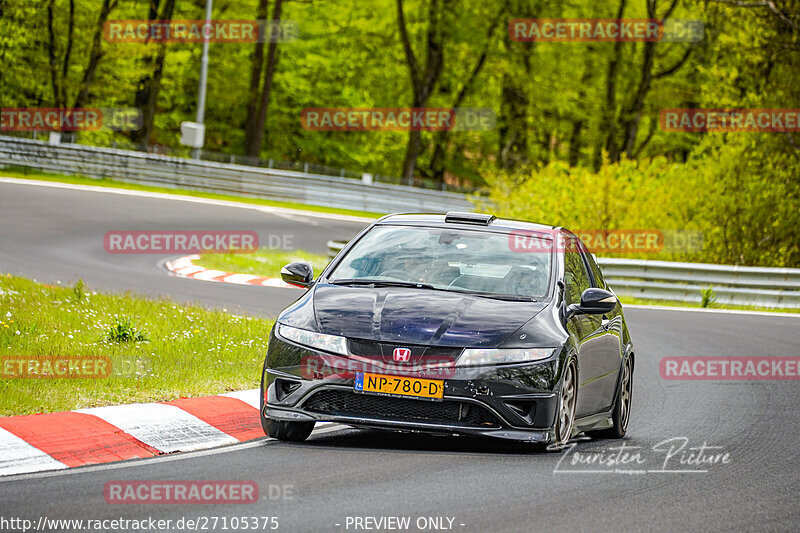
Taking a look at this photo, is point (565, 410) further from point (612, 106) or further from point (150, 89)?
point (612, 106)

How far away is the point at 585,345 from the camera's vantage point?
28.8 ft

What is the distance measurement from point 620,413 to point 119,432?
3.88 m

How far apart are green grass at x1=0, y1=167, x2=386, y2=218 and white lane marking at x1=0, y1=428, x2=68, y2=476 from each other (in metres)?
30.8

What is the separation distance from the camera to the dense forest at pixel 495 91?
2833 cm

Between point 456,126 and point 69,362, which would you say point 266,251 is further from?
point 456,126

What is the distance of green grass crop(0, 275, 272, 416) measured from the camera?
888cm

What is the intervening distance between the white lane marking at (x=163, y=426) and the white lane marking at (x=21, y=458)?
2.65 ft

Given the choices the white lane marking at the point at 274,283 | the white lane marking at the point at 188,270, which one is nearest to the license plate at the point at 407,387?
the white lane marking at the point at 274,283

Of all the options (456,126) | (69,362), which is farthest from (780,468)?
(456,126)

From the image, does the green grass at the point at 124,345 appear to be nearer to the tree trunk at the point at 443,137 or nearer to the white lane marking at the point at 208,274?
the white lane marking at the point at 208,274

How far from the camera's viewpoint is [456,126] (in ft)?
223
